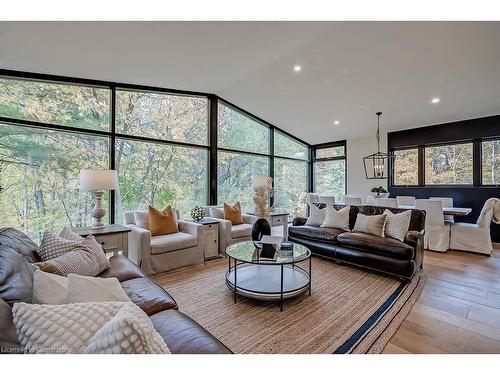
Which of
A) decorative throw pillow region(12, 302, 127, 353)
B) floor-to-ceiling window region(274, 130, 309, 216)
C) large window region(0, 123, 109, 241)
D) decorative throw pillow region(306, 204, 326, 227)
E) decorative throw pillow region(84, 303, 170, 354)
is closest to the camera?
decorative throw pillow region(84, 303, 170, 354)

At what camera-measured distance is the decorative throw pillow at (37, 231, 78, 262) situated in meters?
1.92

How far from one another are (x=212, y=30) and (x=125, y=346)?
313 cm

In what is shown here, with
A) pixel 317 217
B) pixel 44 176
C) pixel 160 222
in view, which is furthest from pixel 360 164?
pixel 44 176

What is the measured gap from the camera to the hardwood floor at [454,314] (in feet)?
6.09

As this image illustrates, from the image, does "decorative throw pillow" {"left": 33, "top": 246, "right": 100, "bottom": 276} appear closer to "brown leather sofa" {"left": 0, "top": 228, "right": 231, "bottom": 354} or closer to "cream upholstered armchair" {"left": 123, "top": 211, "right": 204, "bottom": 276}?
"brown leather sofa" {"left": 0, "top": 228, "right": 231, "bottom": 354}

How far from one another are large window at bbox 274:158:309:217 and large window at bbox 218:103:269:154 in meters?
0.73

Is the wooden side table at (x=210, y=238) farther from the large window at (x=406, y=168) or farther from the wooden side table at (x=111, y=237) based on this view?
the large window at (x=406, y=168)

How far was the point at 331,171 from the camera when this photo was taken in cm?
732

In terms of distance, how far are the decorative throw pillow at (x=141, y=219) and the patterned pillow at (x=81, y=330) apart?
2777 millimetres

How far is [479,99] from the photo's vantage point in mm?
4477

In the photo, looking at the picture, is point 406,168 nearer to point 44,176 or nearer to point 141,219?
point 141,219

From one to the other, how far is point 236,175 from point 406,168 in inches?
165

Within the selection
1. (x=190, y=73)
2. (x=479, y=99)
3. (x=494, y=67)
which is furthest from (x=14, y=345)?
(x=479, y=99)

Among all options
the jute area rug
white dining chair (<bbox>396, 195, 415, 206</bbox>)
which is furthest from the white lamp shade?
white dining chair (<bbox>396, 195, 415, 206</bbox>)
